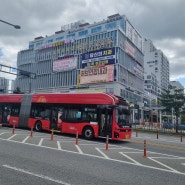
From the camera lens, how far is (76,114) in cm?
1989

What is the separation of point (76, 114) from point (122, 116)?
3.87 m

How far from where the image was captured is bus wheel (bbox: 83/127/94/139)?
60.6ft

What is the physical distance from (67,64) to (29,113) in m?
60.9

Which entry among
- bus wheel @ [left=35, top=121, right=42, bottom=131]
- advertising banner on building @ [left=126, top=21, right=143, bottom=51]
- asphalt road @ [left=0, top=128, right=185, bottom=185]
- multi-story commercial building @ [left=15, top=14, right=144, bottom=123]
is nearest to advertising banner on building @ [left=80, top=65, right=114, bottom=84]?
multi-story commercial building @ [left=15, top=14, right=144, bottom=123]

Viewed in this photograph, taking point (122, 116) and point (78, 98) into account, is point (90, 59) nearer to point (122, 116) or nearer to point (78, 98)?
point (78, 98)

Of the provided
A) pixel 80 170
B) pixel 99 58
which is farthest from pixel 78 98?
pixel 99 58

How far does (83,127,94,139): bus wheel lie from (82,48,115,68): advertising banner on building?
54.8 m

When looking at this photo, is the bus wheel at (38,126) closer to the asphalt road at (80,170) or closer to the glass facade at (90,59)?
the asphalt road at (80,170)

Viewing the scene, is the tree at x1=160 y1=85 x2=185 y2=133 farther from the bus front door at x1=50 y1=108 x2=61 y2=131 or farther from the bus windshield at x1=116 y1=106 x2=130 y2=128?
the bus front door at x1=50 y1=108 x2=61 y2=131

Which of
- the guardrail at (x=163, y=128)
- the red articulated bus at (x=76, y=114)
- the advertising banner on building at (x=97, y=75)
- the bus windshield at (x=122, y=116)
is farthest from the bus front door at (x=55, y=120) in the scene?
the advertising banner on building at (x=97, y=75)

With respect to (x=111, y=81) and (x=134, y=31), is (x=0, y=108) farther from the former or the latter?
(x=134, y=31)

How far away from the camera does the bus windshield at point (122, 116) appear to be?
17.8m

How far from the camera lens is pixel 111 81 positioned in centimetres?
7181

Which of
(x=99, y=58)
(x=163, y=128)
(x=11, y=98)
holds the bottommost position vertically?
(x=163, y=128)
